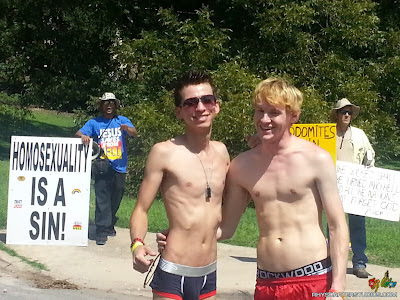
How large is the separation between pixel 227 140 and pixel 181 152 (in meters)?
9.42

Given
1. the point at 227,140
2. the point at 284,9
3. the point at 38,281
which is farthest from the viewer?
the point at 284,9

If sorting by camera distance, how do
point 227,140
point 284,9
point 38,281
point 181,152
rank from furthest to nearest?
point 284,9, point 227,140, point 38,281, point 181,152

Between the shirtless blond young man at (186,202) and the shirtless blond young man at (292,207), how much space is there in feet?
1.09

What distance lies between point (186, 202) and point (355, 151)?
176 inches

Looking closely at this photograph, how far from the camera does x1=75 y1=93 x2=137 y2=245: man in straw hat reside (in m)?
9.67

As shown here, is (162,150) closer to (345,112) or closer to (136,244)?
(136,244)

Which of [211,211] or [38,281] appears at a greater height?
[211,211]

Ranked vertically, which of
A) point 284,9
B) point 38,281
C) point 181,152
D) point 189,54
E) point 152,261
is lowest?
point 38,281

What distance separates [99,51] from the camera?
20.2 metres

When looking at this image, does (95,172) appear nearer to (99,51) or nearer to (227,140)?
(227,140)

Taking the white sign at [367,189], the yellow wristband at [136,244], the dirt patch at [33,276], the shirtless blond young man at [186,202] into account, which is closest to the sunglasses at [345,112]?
the white sign at [367,189]

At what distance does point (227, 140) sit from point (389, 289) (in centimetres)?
604

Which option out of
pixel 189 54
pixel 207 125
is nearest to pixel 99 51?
pixel 189 54

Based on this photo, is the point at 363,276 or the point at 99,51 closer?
the point at 363,276
